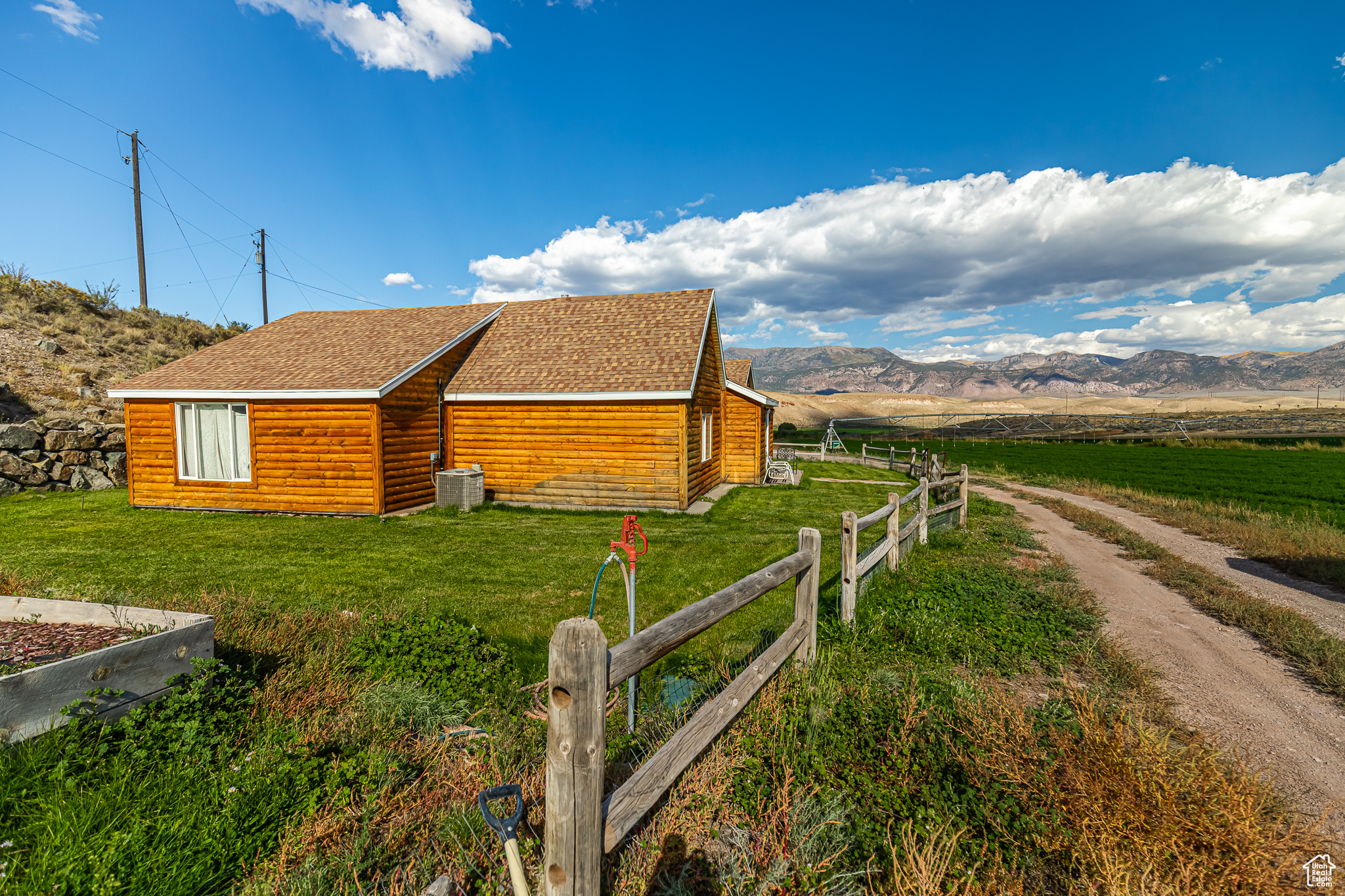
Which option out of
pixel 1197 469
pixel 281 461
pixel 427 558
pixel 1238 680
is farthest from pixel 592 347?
pixel 1197 469

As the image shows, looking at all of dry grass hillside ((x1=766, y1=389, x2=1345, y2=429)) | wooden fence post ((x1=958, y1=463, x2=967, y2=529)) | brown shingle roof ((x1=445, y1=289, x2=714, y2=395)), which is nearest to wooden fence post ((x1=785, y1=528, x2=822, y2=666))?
brown shingle roof ((x1=445, y1=289, x2=714, y2=395))

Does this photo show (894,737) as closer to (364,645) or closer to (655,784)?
(655,784)

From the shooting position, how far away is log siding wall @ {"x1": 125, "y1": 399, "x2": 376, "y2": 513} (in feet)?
42.4

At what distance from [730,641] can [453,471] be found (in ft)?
33.8

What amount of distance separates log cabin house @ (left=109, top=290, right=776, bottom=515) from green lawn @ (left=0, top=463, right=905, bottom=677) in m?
0.80

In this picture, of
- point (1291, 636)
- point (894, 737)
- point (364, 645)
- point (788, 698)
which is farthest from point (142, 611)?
point (1291, 636)

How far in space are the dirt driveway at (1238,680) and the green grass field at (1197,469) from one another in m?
8.68

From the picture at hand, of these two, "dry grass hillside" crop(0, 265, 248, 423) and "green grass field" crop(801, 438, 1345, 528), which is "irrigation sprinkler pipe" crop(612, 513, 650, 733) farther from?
"dry grass hillside" crop(0, 265, 248, 423)

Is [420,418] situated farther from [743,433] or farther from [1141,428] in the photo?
[1141,428]

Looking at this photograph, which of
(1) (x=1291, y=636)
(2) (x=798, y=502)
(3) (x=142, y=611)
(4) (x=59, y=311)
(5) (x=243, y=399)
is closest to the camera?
(3) (x=142, y=611)

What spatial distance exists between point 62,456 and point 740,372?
902 inches

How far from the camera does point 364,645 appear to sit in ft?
15.5

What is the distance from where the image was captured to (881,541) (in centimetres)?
733

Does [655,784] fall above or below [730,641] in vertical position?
above
